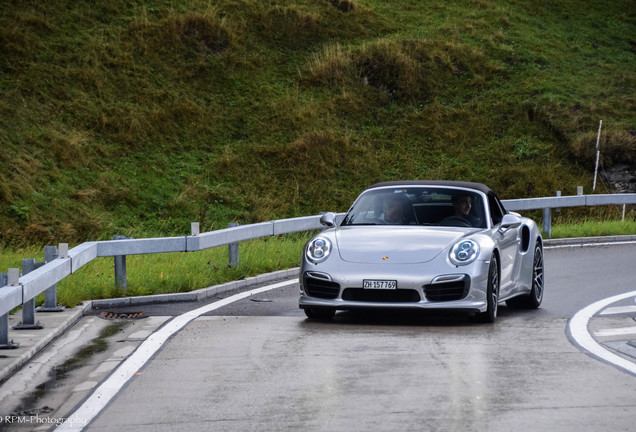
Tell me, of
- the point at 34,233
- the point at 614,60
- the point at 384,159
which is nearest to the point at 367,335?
the point at 34,233

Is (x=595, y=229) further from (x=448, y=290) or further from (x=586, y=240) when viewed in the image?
(x=448, y=290)

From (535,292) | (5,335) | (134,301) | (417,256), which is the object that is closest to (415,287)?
(417,256)

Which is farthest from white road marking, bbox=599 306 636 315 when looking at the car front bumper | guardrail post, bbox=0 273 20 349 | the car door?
guardrail post, bbox=0 273 20 349

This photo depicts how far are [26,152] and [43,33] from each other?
896 centimetres

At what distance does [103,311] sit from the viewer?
1119 centimetres

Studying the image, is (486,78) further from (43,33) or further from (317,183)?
(43,33)

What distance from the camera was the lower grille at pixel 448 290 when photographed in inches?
395

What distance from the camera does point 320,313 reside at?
1066cm

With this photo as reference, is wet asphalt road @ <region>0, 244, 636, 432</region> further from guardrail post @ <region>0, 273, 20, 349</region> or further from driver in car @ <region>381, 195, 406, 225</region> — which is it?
driver in car @ <region>381, 195, 406, 225</region>

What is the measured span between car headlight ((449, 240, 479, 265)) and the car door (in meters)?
0.56

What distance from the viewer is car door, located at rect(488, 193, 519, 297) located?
35.8 feet

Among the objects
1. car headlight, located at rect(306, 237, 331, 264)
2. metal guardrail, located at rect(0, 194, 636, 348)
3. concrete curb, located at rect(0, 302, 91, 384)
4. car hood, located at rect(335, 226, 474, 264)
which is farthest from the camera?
car headlight, located at rect(306, 237, 331, 264)

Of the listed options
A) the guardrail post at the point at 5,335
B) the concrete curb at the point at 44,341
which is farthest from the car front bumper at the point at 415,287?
the guardrail post at the point at 5,335

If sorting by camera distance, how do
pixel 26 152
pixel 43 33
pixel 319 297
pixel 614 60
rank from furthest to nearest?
pixel 614 60 < pixel 43 33 < pixel 26 152 < pixel 319 297
